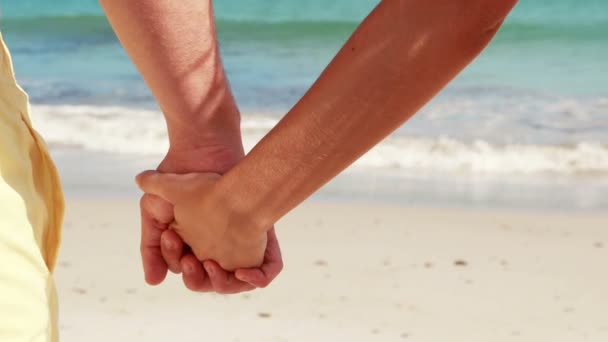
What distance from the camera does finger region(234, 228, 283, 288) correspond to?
60.8 inches

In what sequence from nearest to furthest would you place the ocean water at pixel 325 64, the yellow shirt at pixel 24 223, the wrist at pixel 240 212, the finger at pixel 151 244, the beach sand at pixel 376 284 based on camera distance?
the yellow shirt at pixel 24 223 → the wrist at pixel 240 212 → the finger at pixel 151 244 → the beach sand at pixel 376 284 → the ocean water at pixel 325 64

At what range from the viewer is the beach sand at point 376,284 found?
2793mm

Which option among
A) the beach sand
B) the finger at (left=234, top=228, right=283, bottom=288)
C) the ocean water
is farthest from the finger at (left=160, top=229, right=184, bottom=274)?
the ocean water

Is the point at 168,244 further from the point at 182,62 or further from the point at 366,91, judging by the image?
the point at 366,91

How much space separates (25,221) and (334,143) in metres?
0.40

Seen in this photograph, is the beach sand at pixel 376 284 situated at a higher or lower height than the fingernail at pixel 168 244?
lower

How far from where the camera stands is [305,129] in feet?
3.99

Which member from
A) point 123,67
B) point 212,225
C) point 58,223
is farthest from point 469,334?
point 123,67

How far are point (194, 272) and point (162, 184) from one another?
0.15 metres

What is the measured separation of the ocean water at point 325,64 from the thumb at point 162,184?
3239 mm

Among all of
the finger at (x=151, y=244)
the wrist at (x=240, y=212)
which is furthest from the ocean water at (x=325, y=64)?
the wrist at (x=240, y=212)

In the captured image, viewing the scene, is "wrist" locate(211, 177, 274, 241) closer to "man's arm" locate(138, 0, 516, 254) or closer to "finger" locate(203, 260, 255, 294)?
"man's arm" locate(138, 0, 516, 254)

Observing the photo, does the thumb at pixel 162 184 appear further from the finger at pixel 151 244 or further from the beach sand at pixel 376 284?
the beach sand at pixel 376 284

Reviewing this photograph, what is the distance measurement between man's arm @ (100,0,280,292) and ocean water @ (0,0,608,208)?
3.22 m
